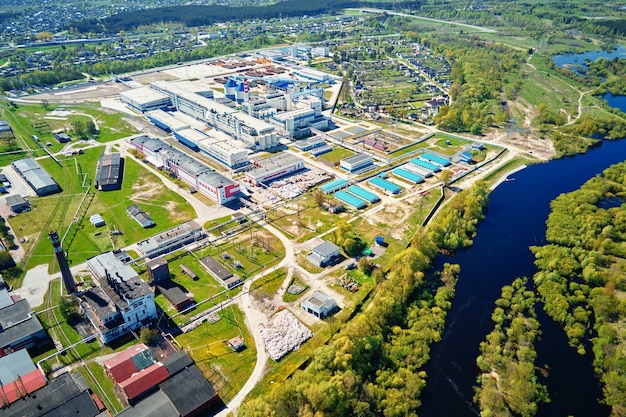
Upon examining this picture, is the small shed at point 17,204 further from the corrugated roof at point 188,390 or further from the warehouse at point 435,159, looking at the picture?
the warehouse at point 435,159

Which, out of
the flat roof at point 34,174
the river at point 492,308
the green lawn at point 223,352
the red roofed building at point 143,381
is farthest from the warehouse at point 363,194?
the flat roof at point 34,174

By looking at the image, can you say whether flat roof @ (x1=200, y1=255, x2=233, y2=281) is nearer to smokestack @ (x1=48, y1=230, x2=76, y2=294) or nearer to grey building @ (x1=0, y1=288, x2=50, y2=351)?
smokestack @ (x1=48, y1=230, x2=76, y2=294)

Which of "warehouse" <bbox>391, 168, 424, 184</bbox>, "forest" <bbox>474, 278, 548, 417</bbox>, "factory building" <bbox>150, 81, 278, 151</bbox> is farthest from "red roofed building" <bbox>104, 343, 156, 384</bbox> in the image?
"factory building" <bbox>150, 81, 278, 151</bbox>

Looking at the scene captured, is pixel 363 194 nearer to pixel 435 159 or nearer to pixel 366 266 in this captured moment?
pixel 366 266

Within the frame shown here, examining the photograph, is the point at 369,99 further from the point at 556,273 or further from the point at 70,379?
the point at 70,379

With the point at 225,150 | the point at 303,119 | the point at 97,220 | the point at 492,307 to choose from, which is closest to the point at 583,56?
the point at 303,119

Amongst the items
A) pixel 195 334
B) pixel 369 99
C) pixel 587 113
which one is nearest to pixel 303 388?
pixel 195 334
